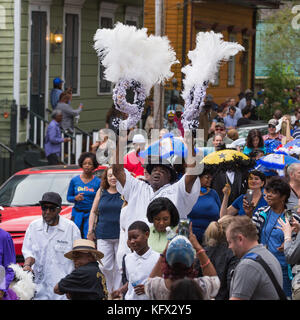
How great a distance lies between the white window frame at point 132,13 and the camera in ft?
76.5

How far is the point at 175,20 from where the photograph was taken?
28266 millimetres

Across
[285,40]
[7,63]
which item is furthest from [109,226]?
[285,40]

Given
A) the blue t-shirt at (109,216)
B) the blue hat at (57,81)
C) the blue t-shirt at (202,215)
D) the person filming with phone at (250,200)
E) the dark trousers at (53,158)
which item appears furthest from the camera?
the blue hat at (57,81)

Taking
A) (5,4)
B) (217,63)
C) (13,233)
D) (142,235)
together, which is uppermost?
(5,4)

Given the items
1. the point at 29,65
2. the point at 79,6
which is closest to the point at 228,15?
the point at 79,6

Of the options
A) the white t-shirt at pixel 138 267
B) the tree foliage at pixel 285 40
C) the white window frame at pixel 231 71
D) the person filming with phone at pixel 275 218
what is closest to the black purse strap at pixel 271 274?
the white t-shirt at pixel 138 267

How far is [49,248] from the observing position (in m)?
7.88

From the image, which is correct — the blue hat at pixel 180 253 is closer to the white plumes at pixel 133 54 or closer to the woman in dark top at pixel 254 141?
the white plumes at pixel 133 54

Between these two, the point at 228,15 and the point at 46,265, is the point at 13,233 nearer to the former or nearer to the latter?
the point at 46,265

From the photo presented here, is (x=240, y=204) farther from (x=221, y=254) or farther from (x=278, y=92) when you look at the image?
(x=278, y=92)

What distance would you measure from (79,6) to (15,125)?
456 centimetres

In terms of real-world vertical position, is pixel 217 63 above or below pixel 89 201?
above

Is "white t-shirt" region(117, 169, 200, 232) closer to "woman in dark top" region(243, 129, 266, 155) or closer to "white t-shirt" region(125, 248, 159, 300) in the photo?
"white t-shirt" region(125, 248, 159, 300)

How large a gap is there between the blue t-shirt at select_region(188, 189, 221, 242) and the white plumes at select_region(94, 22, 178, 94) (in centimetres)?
167
